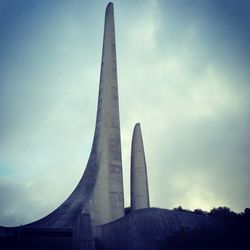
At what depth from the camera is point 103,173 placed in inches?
870

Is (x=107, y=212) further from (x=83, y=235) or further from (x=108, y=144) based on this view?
(x=83, y=235)

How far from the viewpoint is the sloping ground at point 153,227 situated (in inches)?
560

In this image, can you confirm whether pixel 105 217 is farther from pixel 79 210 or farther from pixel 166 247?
pixel 166 247

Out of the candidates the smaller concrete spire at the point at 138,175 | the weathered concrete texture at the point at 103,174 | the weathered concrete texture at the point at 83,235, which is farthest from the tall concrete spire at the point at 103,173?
the weathered concrete texture at the point at 83,235

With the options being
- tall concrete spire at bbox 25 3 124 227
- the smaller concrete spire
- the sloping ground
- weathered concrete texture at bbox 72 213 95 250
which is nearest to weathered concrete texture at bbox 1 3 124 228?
tall concrete spire at bbox 25 3 124 227

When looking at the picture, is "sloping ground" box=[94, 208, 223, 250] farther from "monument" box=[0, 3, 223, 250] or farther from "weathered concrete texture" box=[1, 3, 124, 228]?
"weathered concrete texture" box=[1, 3, 124, 228]

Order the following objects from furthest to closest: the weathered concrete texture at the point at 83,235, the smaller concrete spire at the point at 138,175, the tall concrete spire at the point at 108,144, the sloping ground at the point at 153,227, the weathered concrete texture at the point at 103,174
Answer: the smaller concrete spire at the point at 138,175 → the tall concrete spire at the point at 108,144 → the weathered concrete texture at the point at 103,174 → the weathered concrete texture at the point at 83,235 → the sloping ground at the point at 153,227

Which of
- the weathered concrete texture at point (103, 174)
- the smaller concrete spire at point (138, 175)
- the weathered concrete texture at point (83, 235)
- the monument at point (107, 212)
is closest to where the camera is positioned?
the weathered concrete texture at point (83, 235)

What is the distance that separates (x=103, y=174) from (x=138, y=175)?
4263mm

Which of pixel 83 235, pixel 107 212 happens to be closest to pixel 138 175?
pixel 107 212

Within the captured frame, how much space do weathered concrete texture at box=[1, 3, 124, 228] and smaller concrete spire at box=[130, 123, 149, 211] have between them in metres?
2.60

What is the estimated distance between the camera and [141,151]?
1028 inches

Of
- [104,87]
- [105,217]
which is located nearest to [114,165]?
[105,217]

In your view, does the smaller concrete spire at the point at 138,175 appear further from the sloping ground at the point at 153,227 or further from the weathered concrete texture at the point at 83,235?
the weathered concrete texture at the point at 83,235
